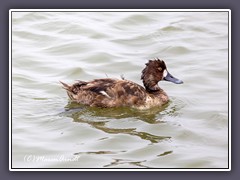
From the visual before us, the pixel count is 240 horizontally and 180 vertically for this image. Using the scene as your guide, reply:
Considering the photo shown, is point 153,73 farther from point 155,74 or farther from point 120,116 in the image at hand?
point 120,116

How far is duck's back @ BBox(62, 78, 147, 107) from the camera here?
12.7 m

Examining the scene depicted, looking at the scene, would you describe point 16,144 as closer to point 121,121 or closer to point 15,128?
point 15,128

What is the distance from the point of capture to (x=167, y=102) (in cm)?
1309

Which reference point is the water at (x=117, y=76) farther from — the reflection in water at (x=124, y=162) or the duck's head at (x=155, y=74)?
the duck's head at (x=155, y=74)

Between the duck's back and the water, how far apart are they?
125 mm

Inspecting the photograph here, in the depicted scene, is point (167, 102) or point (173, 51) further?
point (173, 51)

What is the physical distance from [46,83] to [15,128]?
1.81m

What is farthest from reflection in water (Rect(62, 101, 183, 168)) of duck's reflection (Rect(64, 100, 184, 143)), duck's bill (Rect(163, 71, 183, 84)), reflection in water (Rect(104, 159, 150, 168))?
reflection in water (Rect(104, 159, 150, 168))

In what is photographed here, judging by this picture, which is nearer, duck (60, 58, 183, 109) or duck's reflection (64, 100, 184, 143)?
duck's reflection (64, 100, 184, 143)

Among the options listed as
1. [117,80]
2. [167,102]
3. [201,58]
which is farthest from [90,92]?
[201,58]

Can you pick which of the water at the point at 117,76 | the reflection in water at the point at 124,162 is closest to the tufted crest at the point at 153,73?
the water at the point at 117,76

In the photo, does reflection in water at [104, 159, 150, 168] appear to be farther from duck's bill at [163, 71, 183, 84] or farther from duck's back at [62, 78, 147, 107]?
duck's bill at [163, 71, 183, 84]

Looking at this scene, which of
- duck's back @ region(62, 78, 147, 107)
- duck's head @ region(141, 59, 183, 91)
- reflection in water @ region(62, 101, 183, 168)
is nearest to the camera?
reflection in water @ region(62, 101, 183, 168)

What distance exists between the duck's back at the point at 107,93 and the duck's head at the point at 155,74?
1.38 feet
